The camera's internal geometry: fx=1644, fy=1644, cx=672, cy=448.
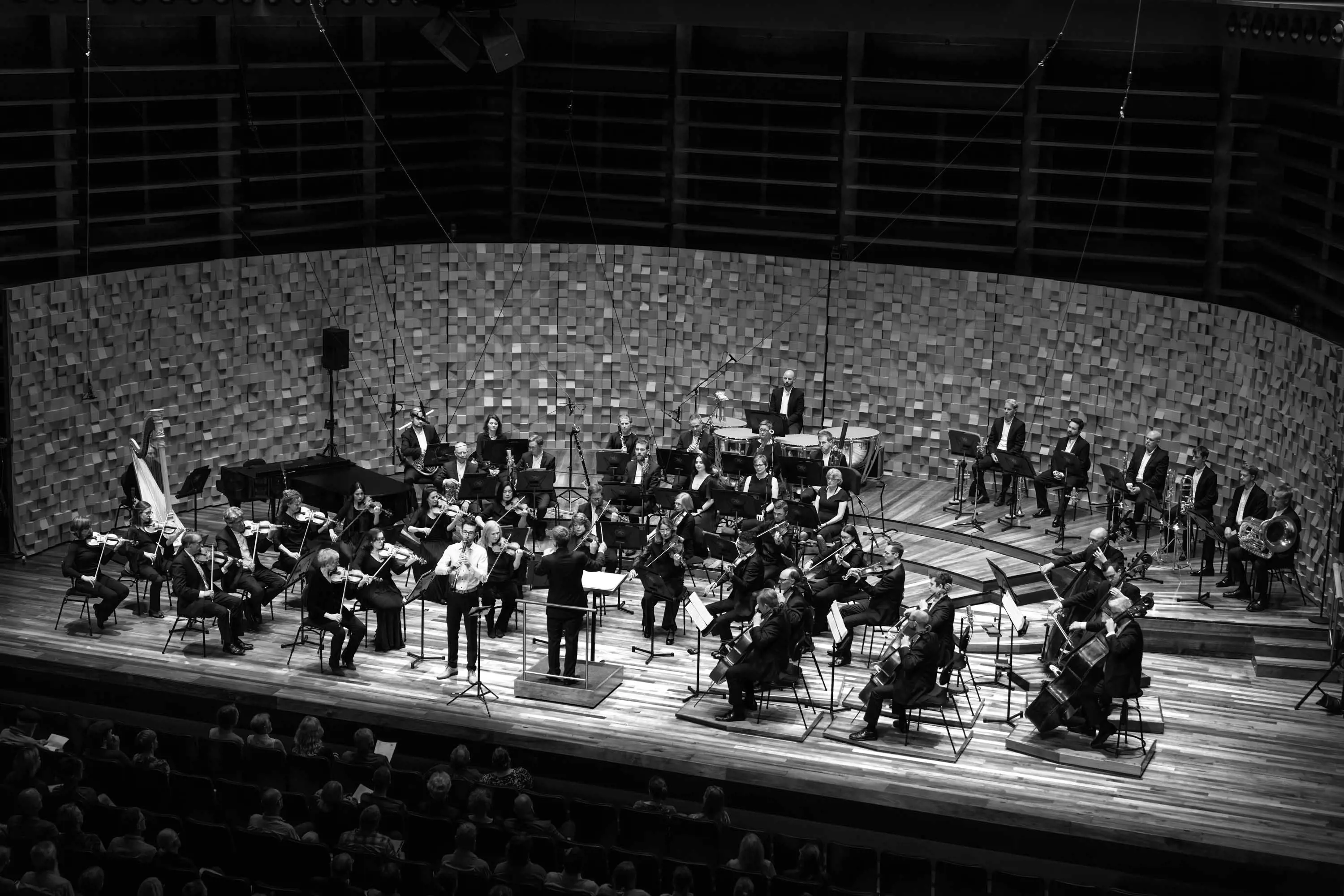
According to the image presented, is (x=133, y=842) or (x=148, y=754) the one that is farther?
(x=148, y=754)

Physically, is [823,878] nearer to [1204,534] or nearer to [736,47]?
[1204,534]

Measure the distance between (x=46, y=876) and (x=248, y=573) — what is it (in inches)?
255

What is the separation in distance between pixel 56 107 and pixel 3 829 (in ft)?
33.5

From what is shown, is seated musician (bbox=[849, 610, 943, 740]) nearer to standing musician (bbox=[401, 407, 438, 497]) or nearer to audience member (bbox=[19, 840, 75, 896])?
audience member (bbox=[19, 840, 75, 896])

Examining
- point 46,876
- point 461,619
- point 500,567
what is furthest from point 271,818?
point 500,567

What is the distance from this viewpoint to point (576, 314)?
69.6 ft

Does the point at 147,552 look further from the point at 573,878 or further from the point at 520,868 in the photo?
the point at 573,878

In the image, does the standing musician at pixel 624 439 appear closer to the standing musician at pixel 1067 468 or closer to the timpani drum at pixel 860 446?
the timpani drum at pixel 860 446

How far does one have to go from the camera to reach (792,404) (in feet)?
64.3

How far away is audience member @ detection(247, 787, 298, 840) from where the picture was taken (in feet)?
33.8

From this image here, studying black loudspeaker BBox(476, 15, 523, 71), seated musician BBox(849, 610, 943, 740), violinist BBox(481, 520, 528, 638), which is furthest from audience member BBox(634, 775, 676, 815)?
black loudspeaker BBox(476, 15, 523, 71)

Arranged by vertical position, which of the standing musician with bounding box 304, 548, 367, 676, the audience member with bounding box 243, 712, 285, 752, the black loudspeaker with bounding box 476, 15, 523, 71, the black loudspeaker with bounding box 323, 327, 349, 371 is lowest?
the audience member with bounding box 243, 712, 285, 752

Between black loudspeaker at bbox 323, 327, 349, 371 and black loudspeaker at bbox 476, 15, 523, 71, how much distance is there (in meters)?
4.54

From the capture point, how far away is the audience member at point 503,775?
36.7ft
